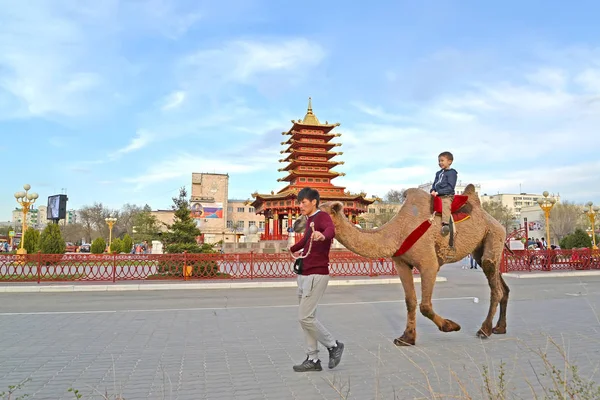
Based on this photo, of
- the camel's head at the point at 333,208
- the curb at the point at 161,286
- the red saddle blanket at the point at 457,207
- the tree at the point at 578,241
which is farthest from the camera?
the tree at the point at 578,241

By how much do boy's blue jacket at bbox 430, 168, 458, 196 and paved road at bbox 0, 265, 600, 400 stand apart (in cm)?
200

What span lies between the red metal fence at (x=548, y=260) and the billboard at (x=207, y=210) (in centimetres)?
5765

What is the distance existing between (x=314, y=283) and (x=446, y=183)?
8.25 ft

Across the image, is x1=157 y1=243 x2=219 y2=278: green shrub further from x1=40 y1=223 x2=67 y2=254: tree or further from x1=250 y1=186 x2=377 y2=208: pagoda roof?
x1=250 y1=186 x2=377 y2=208: pagoda roof

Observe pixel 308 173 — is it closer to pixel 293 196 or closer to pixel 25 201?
pixel 293 196

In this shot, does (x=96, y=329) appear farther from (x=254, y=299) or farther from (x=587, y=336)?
(x=587, y=336)

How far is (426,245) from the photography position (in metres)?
5.32

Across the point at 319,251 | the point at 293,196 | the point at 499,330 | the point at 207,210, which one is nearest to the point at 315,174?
the point at 293,196

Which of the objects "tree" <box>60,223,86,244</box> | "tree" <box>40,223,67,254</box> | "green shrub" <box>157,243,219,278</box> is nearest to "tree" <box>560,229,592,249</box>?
"green shrub" <box>157,243,219,278</box>

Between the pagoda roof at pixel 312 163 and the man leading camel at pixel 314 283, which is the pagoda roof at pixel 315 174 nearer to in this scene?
the pagoda roof at pixel 312 163

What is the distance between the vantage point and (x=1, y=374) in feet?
14.4

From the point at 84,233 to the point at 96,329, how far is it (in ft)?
245

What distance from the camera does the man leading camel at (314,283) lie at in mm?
4184

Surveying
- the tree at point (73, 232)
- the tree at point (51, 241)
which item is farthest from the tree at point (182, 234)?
the tree at point (73, 232)
